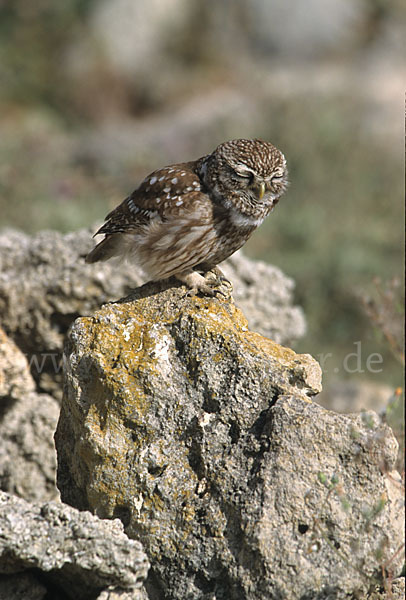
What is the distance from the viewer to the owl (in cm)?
414

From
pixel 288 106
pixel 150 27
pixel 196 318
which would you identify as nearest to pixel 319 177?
pixel 288 106

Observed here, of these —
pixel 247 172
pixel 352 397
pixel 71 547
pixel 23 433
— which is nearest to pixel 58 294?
pixel 23 433

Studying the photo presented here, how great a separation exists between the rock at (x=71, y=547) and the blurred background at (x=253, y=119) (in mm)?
2889

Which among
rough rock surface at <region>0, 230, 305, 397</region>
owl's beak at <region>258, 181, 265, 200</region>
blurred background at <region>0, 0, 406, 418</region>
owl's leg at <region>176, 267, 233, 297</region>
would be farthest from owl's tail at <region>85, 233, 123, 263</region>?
blurred background at <region>0, 0, 406, 418</region>

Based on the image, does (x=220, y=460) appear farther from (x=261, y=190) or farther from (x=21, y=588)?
(x=261, y=190)

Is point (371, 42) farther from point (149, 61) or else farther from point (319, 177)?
point (319, 177)

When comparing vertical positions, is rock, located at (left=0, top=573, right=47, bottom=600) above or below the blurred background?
below

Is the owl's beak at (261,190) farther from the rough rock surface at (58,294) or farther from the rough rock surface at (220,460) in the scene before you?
the rough rock surface at (58,294)

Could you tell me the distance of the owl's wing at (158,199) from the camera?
4.34 m

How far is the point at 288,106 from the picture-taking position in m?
16.6

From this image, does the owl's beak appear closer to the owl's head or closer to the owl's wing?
the owl's head

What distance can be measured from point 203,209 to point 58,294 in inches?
56.4

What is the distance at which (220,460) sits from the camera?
3227 millimetres

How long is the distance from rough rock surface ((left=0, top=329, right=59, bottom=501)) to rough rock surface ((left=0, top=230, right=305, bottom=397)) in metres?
0.24
